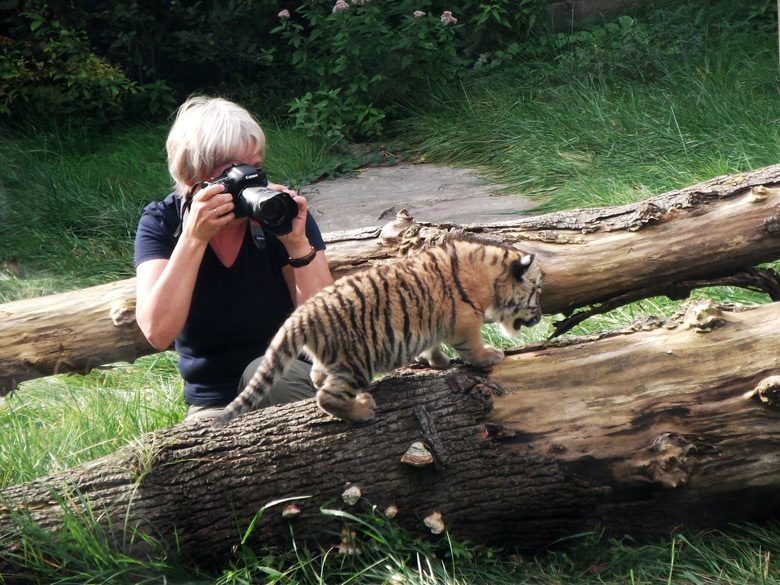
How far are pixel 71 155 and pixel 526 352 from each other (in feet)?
23.0

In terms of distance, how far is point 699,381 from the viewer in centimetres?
296

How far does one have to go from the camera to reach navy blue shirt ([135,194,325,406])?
127 inches

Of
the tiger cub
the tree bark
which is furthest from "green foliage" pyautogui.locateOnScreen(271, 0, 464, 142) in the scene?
the tiger cub

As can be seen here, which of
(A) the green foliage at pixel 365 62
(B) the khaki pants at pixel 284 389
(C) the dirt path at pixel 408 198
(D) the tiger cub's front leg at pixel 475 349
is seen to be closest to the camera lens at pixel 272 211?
(B) the khaki pants at pixel 284 389

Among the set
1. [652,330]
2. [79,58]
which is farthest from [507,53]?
[652,330]

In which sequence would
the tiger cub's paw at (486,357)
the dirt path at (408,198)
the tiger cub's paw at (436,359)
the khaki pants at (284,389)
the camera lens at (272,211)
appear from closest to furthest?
the camera lens at (272,211), the tiger cub's paw at (486,357), the khaki pants at (284,389), the tiger cub's paw at (436,359), the dirt path at (408,198)

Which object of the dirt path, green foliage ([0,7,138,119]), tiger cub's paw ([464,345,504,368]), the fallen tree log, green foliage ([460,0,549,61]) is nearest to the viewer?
the fallen tree log

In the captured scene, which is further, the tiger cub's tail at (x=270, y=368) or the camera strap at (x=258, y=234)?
the camera strap at (x=258, y=234)

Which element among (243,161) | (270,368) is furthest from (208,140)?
(270,368)

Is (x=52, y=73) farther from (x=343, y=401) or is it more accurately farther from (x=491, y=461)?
(x=491, y=461)

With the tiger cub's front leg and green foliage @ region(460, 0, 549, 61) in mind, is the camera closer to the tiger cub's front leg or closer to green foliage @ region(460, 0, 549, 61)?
the tiger cub's front leg

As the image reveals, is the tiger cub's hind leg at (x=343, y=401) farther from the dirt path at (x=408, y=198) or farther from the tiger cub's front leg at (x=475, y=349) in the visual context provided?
the dirt path at (x=408, y=198)

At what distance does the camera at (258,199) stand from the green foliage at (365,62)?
578 centimetres

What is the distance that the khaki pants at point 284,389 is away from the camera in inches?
125
